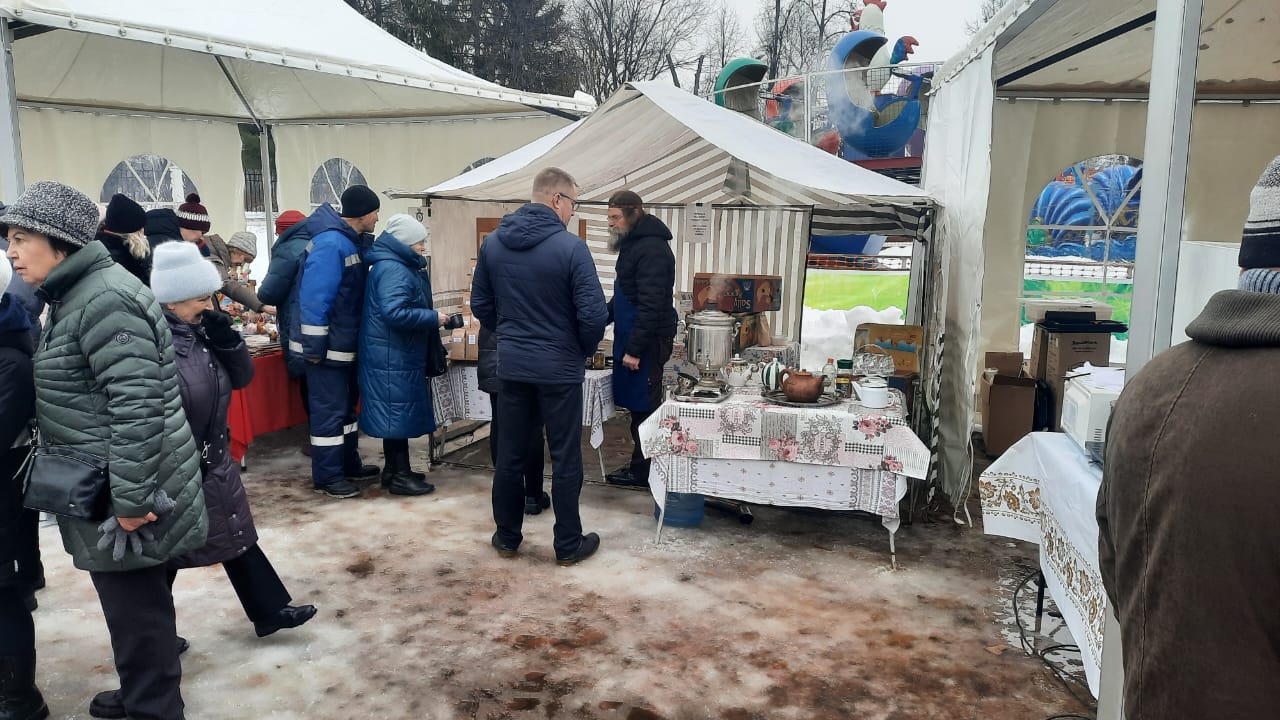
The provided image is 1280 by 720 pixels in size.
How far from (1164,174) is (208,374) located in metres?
2.97

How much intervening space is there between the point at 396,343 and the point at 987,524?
3.50 meters

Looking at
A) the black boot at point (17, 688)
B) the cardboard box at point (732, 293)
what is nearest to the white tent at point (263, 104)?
the cardboard box at point (732, 293)

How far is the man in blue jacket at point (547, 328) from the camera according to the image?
4238 millimetres

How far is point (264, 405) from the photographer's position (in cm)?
598

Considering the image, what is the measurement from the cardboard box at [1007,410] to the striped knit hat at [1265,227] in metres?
5.73

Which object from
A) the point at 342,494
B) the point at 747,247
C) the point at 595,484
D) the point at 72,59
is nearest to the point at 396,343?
the point at 342,494

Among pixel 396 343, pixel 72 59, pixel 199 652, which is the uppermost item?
pixel 72 59

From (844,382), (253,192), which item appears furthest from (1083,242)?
(253,192)

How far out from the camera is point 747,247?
7.55 metres

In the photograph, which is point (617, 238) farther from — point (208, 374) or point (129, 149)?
point (129, 149)

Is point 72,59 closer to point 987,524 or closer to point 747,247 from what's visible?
point 747,247

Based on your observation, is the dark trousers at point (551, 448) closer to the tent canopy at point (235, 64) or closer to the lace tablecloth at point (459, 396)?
the lace tablecloth at point (459, 396)

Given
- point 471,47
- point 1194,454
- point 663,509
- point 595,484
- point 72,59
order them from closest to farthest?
point 1194,454 < point 663,509 < point 595,484 < point 72,59 < point 471,47

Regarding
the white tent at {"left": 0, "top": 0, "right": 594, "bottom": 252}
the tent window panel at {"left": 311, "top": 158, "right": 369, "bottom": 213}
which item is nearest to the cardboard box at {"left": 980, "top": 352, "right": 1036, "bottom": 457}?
the white tent at {"left": 0, "top": 0, "right": 594, "bottom": 252}
